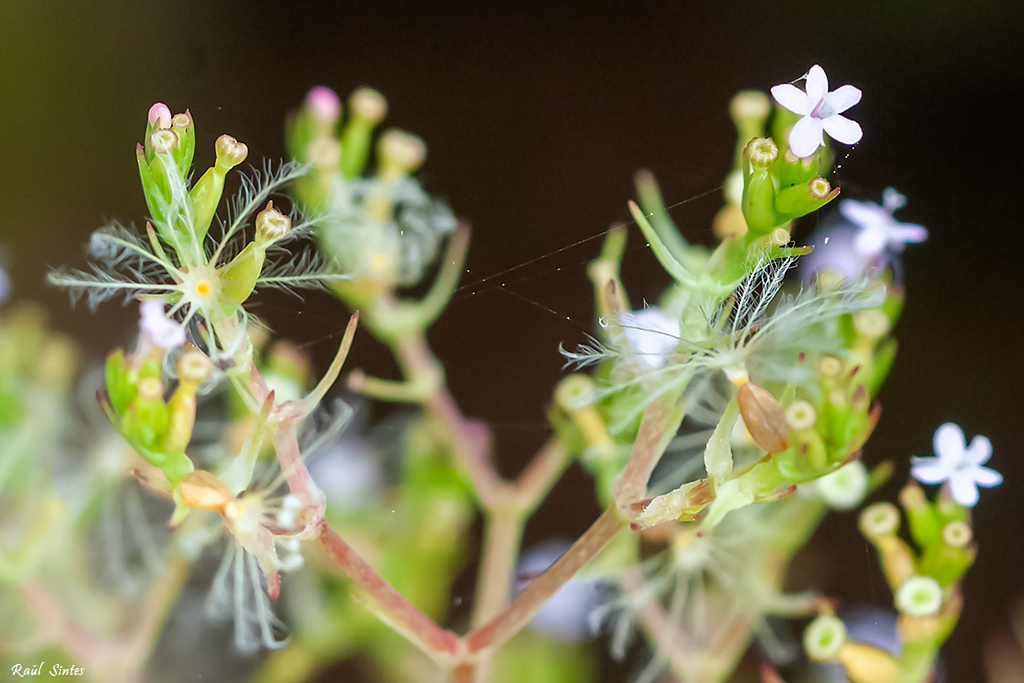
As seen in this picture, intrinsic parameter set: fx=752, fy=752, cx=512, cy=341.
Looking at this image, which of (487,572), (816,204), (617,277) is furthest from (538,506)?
(816,204)

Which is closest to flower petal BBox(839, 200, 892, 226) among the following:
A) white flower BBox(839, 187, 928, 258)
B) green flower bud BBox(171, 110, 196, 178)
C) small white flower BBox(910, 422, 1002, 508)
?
white flower BBox(839, 187, 928, 258)

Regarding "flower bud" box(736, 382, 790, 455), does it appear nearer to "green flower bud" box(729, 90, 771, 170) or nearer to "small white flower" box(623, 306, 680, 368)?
"small white flower" box(623, 306, 680, 368)

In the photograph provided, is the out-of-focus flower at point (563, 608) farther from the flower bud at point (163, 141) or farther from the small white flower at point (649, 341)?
the flower bud at point (163, 141)

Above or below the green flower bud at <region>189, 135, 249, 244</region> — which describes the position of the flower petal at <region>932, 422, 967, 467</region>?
below

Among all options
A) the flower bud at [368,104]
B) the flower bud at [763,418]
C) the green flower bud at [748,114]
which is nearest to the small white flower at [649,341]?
the flower bud at [763,418]

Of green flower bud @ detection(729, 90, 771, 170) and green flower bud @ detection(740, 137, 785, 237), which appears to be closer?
green flower bud @ detection(740, 137, 785, 237)

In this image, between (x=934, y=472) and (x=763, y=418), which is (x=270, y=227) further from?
(x=934, y=472)

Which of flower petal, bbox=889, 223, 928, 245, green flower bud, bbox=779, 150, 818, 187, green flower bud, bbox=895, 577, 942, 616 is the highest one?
green flower bud, bbox=779, 150, 818, 187

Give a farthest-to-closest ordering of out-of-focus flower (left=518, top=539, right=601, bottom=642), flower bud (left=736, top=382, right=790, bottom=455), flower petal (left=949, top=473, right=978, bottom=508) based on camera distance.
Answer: out-of-focus flower (left=518, top=539, right=601, bottom=642) < flower petal (left=949, top=473, right=978, bottom=508) < flower bud (left=736, top=382, right=790, bottom=455)

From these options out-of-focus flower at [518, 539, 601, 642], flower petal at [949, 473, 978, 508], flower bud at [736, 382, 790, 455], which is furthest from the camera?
out-of-focus flower at [518, 539, 601, 642]
